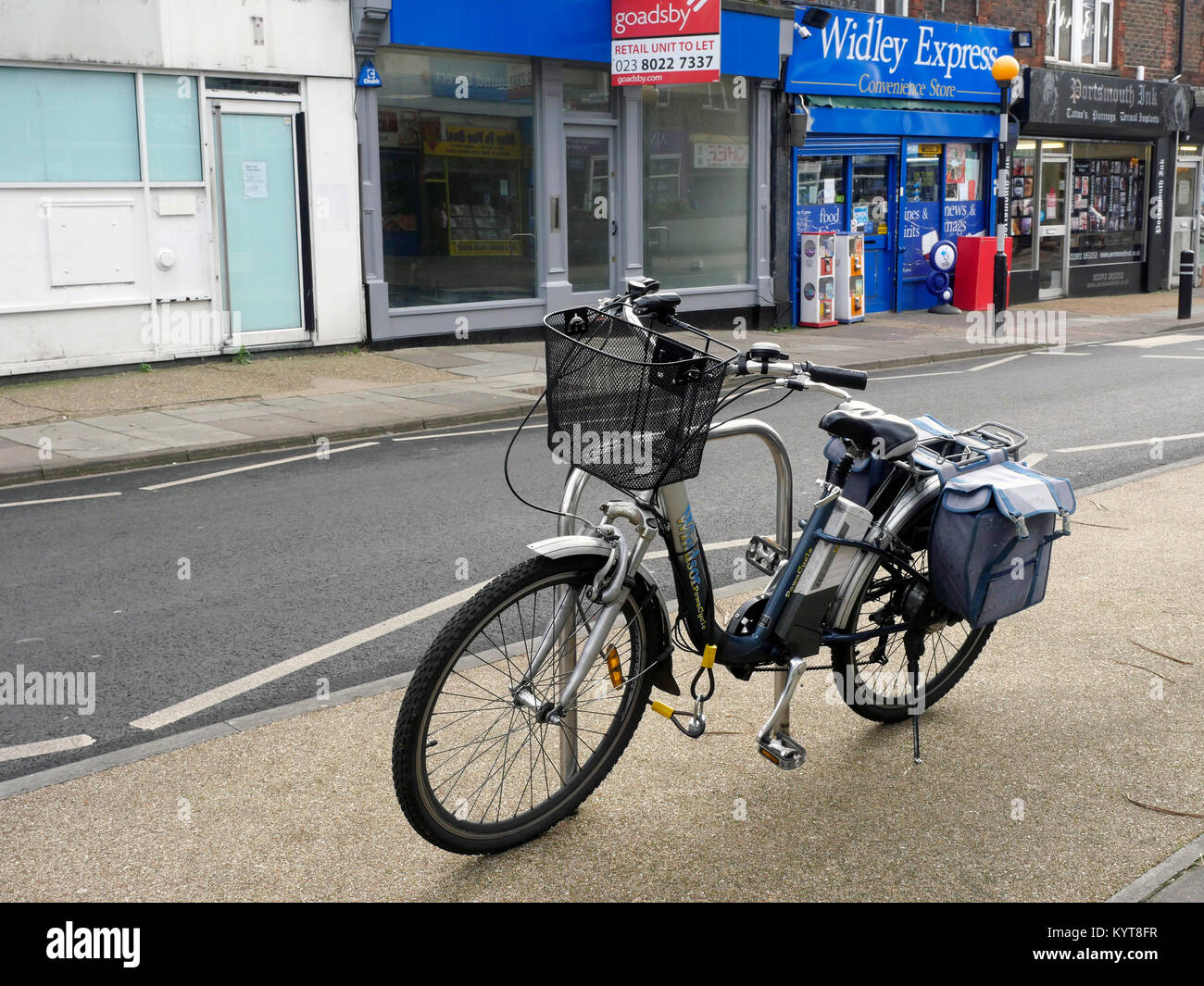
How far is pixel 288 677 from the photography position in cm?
519

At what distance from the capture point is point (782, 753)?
3.92 meters

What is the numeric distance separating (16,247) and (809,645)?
1126cm

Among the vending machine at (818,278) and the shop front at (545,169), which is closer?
the shop front at (545,169)

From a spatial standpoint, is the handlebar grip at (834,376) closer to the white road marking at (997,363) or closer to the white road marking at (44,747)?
the white road marking at (44,747)

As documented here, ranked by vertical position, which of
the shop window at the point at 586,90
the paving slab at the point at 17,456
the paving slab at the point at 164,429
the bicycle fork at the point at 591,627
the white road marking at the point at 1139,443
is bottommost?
the white road marking at the point at 1139,443

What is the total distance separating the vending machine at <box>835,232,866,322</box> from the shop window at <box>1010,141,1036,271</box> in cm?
588

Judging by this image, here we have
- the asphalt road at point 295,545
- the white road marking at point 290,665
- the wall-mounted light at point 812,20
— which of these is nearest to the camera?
the white road marking at point 290,665

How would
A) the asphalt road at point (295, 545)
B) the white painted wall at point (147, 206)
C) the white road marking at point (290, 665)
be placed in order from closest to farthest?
the white road marking at point (290, 665) → the asphalt road at point (295, 545) → the white painted wall at point (147, 206)

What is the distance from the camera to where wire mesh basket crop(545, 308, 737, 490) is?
3365mm

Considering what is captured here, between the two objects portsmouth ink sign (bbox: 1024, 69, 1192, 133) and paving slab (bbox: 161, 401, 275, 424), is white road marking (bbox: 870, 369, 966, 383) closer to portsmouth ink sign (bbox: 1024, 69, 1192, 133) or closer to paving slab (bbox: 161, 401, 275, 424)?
paving slab (bbox: 161, 401, 275, 424)

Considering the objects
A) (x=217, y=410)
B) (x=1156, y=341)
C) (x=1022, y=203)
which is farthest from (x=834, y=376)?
(x=1022, y=203)

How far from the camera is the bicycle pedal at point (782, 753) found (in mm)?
3920

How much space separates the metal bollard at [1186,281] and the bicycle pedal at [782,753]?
19.1m

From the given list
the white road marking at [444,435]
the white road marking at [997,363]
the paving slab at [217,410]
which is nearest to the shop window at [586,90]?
the white road marking at [997,363]
